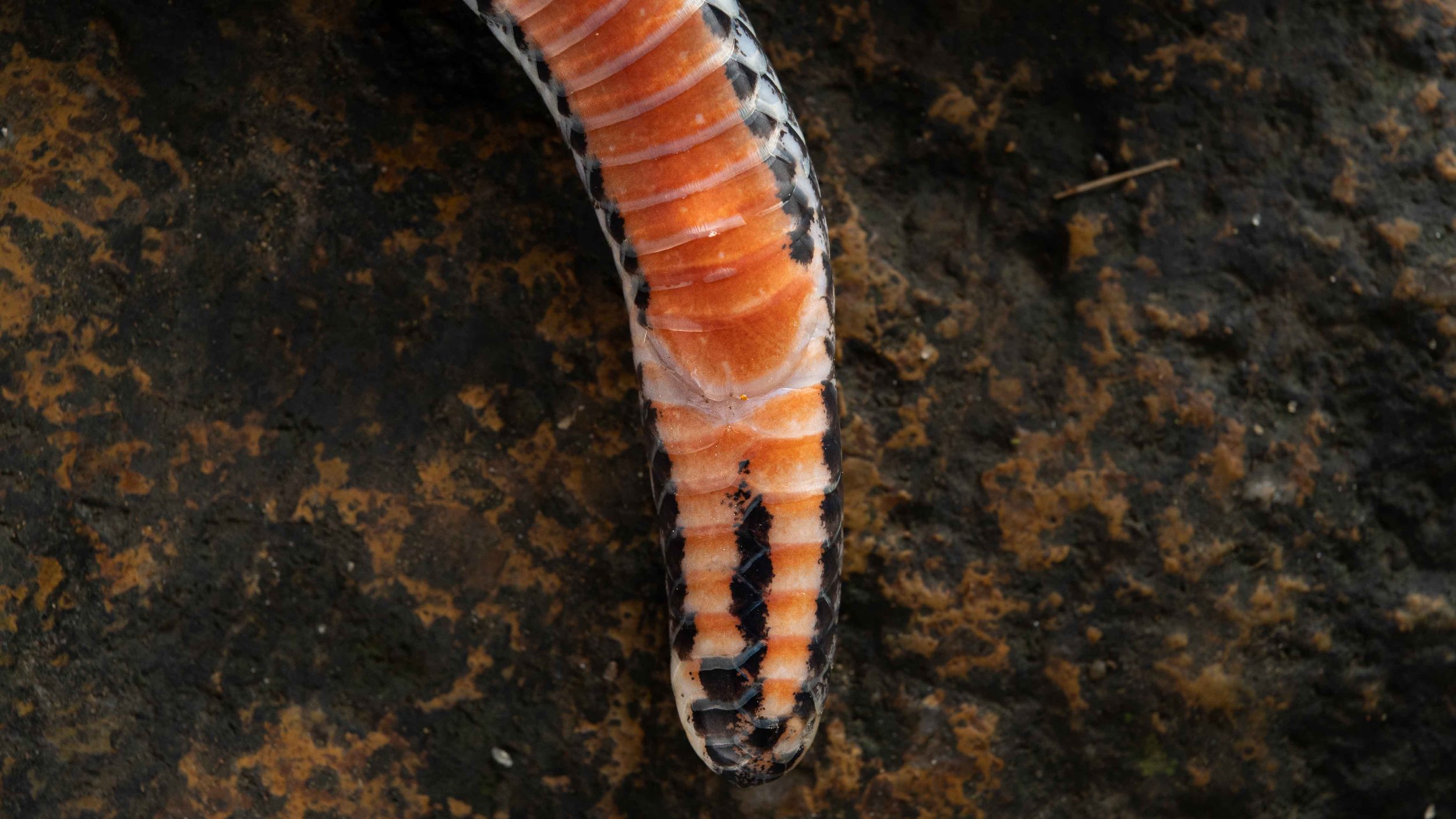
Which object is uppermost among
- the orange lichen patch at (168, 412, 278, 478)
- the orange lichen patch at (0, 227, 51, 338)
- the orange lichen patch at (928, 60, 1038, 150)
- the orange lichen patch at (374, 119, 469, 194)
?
the orange lichen patch at (0, 227, 51, 338)

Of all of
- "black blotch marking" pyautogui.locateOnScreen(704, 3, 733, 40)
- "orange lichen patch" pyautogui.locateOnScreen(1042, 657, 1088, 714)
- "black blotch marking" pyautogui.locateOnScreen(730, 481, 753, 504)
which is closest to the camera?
"black blotch marking" pyautogui.locateOnScreen(704, 3, 733, 40)

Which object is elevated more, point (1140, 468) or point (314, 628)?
point (314, 628)

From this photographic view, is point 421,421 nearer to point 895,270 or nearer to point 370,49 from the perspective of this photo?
point 370,49

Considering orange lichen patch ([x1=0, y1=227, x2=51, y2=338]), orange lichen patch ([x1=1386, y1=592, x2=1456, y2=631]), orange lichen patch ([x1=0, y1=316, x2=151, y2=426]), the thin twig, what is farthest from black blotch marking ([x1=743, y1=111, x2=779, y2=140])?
orange lichen patch ([x1=1386, y1=592, x2=1456, y2=631])

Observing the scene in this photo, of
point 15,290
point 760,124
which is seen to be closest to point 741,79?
point 760,124

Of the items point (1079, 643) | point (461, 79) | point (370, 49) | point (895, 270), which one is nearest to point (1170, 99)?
point (895, 270)

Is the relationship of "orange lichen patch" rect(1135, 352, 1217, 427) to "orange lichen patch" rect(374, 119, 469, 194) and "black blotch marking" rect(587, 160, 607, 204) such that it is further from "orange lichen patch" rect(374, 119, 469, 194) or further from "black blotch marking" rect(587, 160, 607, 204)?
"orange lichen patch" rect(374, 119, 469, 194)

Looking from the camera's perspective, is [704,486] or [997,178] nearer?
[704,486]
